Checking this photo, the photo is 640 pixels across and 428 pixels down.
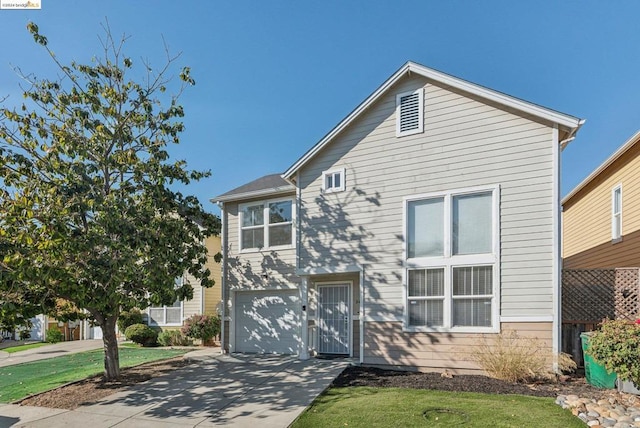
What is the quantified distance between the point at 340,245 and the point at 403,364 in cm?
351

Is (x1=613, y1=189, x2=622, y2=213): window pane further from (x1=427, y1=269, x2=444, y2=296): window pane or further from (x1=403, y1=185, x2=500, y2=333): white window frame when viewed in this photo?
(x1=427, y1=269, x2=444, y2=296): window pane

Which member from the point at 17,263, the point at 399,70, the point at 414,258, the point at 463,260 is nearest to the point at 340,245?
the point at 414,258

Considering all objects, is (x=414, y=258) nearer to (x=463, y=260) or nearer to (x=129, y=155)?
(x=463, y=260)

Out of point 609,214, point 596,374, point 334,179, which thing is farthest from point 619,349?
point 609,214

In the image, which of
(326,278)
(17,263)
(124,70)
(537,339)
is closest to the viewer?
(17,263)

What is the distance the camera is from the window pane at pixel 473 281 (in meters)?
9.48

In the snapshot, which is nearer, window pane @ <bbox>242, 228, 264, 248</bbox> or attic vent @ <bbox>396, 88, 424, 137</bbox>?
attic vent @ <bbox>396, 88, 424, 137</bbox>

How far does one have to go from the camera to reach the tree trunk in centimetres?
996

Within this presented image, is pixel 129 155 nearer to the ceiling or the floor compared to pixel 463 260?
nearer to the ceiling

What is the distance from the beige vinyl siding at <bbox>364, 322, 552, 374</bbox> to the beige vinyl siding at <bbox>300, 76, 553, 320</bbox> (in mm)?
367

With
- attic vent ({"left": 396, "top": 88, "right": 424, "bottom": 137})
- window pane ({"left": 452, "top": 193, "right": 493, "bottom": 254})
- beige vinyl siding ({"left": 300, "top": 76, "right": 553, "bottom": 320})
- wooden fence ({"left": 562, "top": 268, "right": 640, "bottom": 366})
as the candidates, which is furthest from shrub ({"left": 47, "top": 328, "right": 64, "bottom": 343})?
wooden fence ({"left": 562, "top": 268, "right": 640, "bottom": 366})

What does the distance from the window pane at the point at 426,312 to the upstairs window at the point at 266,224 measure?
450 cm

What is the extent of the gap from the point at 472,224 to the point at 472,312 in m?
2.10

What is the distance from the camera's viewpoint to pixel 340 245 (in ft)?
37.4
